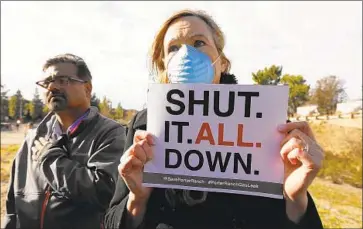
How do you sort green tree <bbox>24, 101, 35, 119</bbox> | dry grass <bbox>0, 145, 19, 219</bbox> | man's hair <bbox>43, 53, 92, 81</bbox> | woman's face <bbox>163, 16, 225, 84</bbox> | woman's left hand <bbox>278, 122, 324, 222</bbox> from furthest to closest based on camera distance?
green tree <bbox>24, 101, 35, 119</bbox> < dry grass <bbox>0, 145, 19, 219</bbox> < man's hair <bbox>43, 53, 92, 81</bbox> < woman's face <bbox>163, 16, 225, 84</bbox> < woman's left hand <bbox>278, 122, 324, 222</bbox>

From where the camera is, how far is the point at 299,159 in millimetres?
1176

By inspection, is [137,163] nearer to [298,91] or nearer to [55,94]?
[55,94]

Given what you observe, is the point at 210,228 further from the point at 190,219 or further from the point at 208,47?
the point at 208,47

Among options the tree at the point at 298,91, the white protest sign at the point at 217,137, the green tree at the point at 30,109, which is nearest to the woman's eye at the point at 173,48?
the white protest sign at the point at 217,137

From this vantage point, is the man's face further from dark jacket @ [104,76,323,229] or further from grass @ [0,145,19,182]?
grass @ [0,145,19,182]

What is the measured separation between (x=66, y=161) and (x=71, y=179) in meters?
0.14

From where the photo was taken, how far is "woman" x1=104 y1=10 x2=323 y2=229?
4.08ft

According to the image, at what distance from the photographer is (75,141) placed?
8.02ft

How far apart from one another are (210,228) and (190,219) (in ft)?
0.29

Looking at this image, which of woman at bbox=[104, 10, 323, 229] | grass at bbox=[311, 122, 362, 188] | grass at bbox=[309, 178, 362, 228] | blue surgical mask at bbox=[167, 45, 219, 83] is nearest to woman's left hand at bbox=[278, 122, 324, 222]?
woman at bbox=[104, 10, 323, 229]

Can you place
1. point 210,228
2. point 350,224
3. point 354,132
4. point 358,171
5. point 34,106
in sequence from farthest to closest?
point 34,106
point 354,132
point 358,171
point 350,224
point 210,228

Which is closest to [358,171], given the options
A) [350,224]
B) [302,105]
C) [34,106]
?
[350,224]

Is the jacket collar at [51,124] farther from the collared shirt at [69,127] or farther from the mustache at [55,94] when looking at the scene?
the mustache at [55,94]

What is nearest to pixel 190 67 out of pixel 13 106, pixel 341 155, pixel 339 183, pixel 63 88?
pixel 63 88
